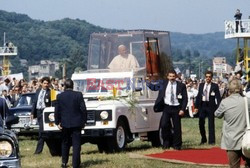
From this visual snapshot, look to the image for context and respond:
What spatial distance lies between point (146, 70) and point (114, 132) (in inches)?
143

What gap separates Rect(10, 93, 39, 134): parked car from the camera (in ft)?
Answer: 93.4

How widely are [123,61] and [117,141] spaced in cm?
358

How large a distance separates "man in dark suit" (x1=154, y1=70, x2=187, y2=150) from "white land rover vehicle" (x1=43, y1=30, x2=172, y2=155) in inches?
22.8

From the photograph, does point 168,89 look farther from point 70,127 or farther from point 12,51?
point 12,51

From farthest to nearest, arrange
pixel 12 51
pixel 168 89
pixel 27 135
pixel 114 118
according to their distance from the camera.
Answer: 1. pixel 12 51
2. pixel 27 135
3. pixel 168 89
4. pixel 114 118

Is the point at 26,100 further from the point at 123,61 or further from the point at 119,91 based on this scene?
the point at 119,91

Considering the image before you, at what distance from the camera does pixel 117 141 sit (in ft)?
69.9

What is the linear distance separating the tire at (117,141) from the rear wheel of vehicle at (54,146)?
0.98 metres

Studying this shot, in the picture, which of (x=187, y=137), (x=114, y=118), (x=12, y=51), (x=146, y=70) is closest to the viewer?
(x=114, y=118)

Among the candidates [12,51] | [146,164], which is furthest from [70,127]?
[12,51]

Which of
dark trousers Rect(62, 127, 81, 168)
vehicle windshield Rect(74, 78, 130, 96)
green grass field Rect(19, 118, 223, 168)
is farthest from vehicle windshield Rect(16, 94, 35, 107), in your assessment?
dark trousers Rect(62, 127, 81, 168)

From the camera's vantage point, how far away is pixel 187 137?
27.7m

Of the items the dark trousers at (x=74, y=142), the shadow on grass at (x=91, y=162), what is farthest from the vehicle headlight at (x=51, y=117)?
the dark trousers at (x=74, y=142)

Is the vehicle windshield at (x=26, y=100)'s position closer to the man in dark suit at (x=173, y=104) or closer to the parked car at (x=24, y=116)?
the parked car at (x=24, y=116)
